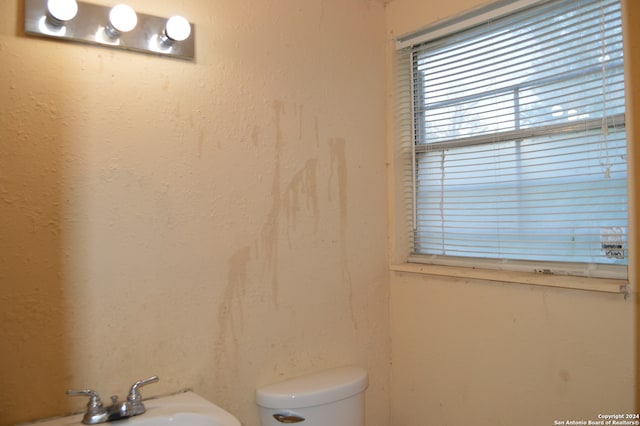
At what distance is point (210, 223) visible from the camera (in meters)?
1.33

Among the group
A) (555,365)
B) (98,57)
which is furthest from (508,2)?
(98,57)

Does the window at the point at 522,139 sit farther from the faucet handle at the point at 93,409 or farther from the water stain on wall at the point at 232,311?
the faucet handle at the point at 93,409

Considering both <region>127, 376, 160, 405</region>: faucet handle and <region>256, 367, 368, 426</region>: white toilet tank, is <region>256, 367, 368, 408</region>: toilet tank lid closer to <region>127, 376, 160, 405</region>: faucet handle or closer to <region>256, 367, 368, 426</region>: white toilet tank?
<region>256, 367, 368, 426</region>: white toilet tank

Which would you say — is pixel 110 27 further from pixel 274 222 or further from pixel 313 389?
pixel 313 389

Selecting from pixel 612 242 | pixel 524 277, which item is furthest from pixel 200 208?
pixel 612 242

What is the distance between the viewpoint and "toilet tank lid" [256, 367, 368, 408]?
1.35 meters

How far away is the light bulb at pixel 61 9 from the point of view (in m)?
1.06

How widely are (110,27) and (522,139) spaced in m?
1.20

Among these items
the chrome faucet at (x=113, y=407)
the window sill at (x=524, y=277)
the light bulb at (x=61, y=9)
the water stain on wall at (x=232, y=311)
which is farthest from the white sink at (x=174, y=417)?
the light bulb at (x=61, y=9)

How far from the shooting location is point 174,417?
3.62 feet

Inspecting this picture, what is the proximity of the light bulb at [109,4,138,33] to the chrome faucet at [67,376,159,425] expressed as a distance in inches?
34.0

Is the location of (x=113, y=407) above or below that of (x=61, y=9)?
below

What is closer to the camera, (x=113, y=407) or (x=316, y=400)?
(x=113, y=407)

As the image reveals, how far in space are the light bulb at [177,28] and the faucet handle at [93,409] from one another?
35.2 inches
